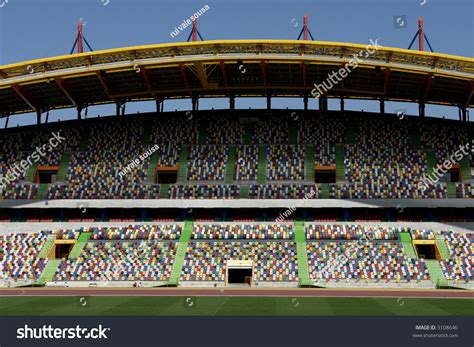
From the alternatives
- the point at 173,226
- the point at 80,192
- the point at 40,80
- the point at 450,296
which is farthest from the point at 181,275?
the point at 40,80

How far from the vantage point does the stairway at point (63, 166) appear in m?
67.5

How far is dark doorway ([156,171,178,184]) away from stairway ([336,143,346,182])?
17132 mm

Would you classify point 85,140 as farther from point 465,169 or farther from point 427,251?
point 465,169

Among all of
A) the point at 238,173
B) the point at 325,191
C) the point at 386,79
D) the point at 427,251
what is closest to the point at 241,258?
the point at 325,191

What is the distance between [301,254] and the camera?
55719 millimetres

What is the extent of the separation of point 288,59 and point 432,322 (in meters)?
40.2

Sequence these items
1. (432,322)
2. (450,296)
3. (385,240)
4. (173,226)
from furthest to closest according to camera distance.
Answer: (173,226), (385,240), (450,296), (432,322)

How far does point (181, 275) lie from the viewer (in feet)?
175

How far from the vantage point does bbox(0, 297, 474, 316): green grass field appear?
115 feet

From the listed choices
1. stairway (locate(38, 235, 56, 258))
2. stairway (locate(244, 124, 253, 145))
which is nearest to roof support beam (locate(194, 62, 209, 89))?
stairway (locate(244, 124, 253, 145))

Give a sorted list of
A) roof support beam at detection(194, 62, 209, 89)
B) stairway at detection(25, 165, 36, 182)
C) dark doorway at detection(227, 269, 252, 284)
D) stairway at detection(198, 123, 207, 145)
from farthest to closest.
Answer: stairway at detection(198, 123, 207, 145)
stairway at detection(25, 165, 36, 182)
roof support beam at detection(194, 62, 209, 89)
dark doorway at detection(227, 269, 252, 284)

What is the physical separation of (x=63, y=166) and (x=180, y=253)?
20.0 m

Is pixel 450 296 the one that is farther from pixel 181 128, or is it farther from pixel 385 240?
pixel 181 128

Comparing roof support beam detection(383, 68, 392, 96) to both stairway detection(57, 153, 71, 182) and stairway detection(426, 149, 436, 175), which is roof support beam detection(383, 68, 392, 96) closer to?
stairway detection(426, 149, 436, 175)
